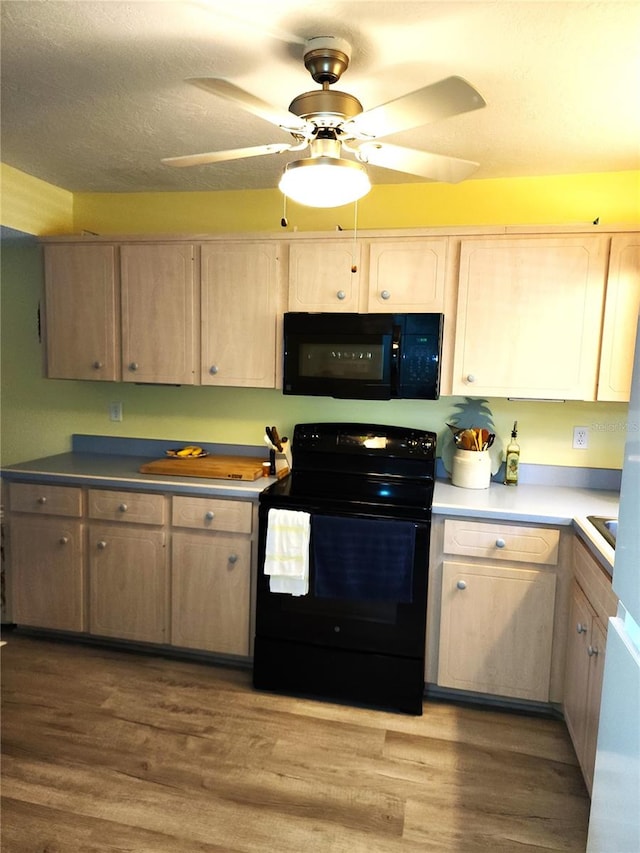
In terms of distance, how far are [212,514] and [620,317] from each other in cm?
201

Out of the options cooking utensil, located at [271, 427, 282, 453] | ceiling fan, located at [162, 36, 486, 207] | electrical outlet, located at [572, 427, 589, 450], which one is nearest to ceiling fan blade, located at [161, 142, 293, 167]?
ceiling fan, located at [162, 36, 486, 207]

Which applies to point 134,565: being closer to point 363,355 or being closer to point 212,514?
point 212,514

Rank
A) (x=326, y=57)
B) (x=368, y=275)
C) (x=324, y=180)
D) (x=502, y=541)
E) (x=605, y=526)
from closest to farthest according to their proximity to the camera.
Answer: (x=324, y=180) → (x=326, y=57) → (x=605, y=526) → (x=502, y=541) → (x=368, y=275)

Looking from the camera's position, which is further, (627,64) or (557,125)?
(557,125)

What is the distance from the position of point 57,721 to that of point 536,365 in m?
2.53

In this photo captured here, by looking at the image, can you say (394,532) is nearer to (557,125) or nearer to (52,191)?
(557,125)

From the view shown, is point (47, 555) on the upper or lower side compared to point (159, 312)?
lower

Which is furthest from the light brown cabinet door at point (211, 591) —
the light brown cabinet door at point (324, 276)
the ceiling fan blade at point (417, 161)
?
the ceiling fan blade at point (417, 161)

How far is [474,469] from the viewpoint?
2568 millimetres

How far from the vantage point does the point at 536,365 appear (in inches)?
95.3

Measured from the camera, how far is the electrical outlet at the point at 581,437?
266 centimetres

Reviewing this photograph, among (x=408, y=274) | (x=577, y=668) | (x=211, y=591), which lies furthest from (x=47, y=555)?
(x=577, y=668)

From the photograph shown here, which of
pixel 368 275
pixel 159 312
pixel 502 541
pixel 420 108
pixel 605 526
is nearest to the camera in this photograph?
pixel 420 108

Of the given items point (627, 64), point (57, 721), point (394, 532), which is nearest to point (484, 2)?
point (627, 64)
